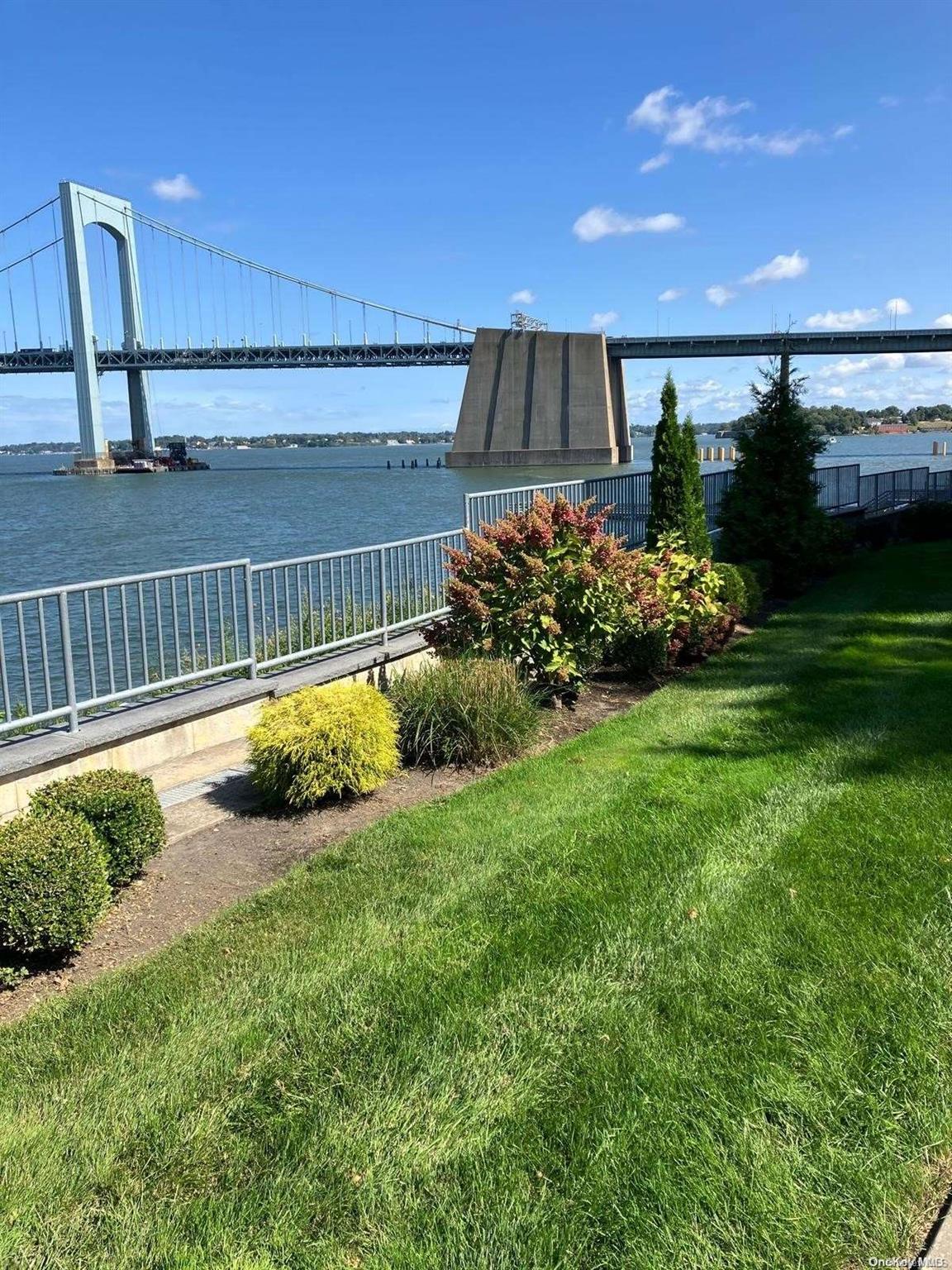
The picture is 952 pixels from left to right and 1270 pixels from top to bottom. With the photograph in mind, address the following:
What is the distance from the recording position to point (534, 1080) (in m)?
3.17

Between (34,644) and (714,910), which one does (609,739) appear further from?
(34,644)

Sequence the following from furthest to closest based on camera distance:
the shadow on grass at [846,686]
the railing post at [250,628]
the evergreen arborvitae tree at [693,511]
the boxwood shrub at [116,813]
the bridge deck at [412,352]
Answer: the bridge deck at [412,352], the evergreen arborvitae tree at [693,511], the railing post at [250,628], the shadow on grass at [846,686], the boxwood shrub at [116,813]

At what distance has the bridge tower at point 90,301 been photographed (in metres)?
87.2

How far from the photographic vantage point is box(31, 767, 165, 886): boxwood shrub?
488cm

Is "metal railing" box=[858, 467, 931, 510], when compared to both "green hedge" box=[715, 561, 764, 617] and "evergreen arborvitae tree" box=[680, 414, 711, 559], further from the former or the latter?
"evergreen arborvitae tree" box=[680, 414, 711, 559]

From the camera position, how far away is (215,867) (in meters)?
5.27

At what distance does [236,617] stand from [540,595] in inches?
101

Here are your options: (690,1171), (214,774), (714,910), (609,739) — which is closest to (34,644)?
(214,774)

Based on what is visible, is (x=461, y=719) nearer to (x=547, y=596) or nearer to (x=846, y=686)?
(x=547, y=596)

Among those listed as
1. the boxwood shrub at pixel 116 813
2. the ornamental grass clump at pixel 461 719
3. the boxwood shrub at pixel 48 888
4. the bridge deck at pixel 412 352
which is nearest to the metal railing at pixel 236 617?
the boxwood shrub at pixel 116 813

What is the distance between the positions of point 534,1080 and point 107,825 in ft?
8.74

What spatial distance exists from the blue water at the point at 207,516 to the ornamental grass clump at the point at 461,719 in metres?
10.7

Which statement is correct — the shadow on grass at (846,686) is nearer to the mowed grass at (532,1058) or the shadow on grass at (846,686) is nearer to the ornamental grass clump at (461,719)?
the mowed grass at (532,1058)

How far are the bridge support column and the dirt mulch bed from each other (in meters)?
92.2
